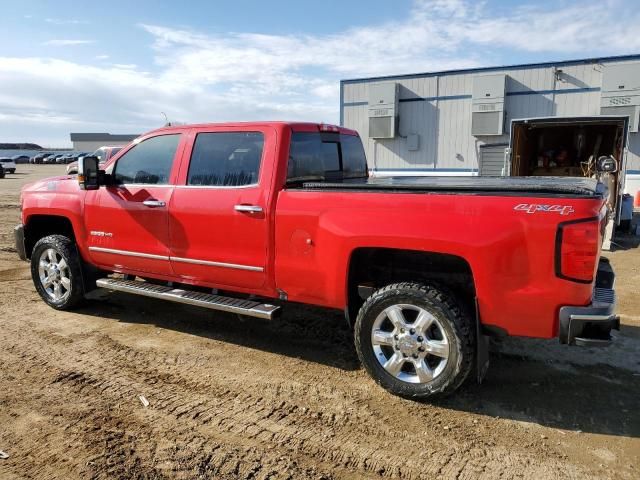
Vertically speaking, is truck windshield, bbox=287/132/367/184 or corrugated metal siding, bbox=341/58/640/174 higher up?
corrugated metal siding, bbox=341/58/640/174

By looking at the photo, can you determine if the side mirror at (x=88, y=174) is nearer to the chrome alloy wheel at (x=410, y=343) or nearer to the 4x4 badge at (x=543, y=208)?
the chrome alloy wheel at (x=410, y=343)

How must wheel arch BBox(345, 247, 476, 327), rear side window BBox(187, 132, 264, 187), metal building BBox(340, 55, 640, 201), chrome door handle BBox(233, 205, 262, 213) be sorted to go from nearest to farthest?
wheel arch BBox(345, 247, 476, 327) < chrome door handle BBox(233, 205, 262, 213) < rear side window BBox(187, 132, 264, 187) < metal building BBox(340, 55, 640, 201)

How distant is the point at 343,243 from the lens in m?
3.67

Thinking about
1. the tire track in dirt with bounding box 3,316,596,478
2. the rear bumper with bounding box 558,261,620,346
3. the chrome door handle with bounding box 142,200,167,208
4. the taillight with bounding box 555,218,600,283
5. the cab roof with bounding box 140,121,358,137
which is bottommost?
the tire track in dirt with bounding box 3,316,596,478

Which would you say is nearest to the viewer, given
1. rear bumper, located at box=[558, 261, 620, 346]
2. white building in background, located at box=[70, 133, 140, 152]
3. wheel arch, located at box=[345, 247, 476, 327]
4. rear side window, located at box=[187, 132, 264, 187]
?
rear bumper, located at box=[558, 261, 620, 346]

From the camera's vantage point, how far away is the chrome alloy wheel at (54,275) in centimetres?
544

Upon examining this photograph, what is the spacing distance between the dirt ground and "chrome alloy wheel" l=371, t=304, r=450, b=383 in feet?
0.78

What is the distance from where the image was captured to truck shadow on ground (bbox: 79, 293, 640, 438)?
135 inches

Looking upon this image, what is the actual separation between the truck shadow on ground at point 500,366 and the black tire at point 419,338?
23cm

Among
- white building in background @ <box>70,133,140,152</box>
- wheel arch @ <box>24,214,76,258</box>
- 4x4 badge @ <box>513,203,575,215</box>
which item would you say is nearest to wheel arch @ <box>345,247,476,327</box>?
4x4 badge @ <box>513,203,575,215</box>

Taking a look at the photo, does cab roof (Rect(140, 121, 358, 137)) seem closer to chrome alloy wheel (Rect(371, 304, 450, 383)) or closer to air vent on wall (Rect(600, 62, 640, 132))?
chrome alloy wheel (Rect(371, 304, 450, 383))

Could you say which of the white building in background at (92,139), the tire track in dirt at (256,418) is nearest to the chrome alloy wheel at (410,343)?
the tire track in dirt at (256,418)

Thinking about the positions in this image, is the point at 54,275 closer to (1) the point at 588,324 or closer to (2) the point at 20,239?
(2) the point at 20,239

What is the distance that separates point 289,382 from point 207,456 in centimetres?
105
